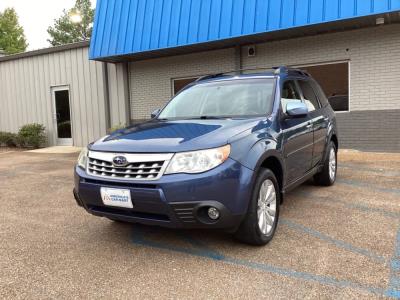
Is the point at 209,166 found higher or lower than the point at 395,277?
higher

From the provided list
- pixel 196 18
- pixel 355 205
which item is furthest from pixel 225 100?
pixel 196 18

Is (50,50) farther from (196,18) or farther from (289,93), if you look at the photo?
(289,93)

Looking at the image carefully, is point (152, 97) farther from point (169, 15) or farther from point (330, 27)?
point (330, 27)

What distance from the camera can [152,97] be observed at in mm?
13414

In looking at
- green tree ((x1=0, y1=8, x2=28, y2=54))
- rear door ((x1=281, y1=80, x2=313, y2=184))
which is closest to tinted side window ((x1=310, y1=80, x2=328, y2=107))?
rear door ((x1=281, y1=80, x2=313, y2=184))

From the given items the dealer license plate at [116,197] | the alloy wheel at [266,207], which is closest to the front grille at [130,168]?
the dealer license plate at [116,197]

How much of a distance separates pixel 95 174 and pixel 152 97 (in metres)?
9.88

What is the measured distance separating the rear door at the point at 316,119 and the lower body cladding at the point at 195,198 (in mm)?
2272

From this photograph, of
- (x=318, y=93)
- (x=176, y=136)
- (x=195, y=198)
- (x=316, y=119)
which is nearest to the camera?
(x=195, y=198)

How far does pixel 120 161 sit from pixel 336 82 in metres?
8.22

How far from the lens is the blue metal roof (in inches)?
354

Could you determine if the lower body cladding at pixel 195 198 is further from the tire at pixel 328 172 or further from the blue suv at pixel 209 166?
the tire at pixel 328 172

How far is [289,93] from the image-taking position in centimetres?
496

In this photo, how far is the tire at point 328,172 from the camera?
6188 mm
